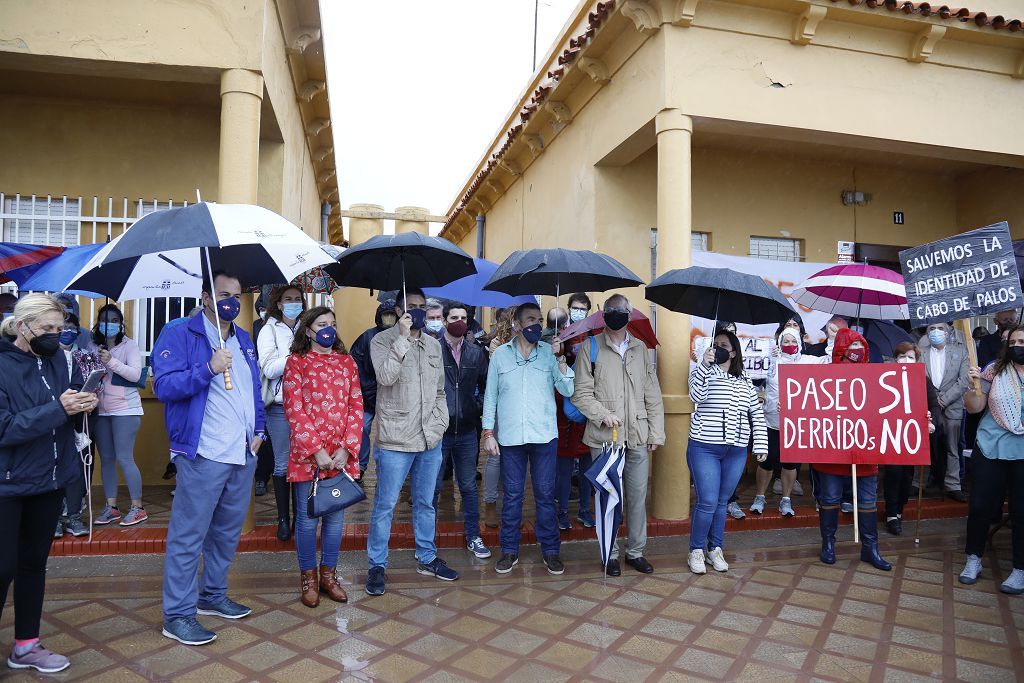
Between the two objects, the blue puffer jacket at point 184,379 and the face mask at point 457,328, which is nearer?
the blue puffer jacket at point 184,379

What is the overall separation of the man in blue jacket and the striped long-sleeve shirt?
313cm

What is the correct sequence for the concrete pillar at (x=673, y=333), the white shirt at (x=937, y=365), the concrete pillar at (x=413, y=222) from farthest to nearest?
1. the concrete pillar at (x=413, y=222)
2. the white shirt at (x=937, y=365)
3. the concrete pillar at (x=673, y=333)

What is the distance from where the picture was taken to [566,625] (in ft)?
13.6

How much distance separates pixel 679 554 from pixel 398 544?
2267mm

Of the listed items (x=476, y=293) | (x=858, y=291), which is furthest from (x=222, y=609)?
(x=858, y=291)

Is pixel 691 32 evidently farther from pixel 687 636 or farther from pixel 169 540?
pixel 169 540

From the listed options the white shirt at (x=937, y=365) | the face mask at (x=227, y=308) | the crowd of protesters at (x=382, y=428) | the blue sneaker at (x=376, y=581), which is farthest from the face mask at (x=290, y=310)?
the white shirt at (x=937, y=365)

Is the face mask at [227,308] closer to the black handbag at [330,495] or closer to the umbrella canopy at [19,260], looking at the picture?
the black handbag at [330,495]

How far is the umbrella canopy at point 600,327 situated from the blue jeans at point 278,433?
2.27 meters

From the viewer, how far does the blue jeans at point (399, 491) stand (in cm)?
462

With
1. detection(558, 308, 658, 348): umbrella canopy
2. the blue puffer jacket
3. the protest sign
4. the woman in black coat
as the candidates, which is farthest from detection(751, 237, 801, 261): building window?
the woman in black coat

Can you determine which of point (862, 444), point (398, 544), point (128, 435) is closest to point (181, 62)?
Answer: point (128, 435)

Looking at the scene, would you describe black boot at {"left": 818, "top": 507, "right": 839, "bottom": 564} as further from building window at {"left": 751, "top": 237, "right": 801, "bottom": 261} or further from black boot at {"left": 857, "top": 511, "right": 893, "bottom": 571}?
building window at {"left": 751, "top": 237, "right": 801, "bottom": 261}

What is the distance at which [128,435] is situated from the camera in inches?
228
